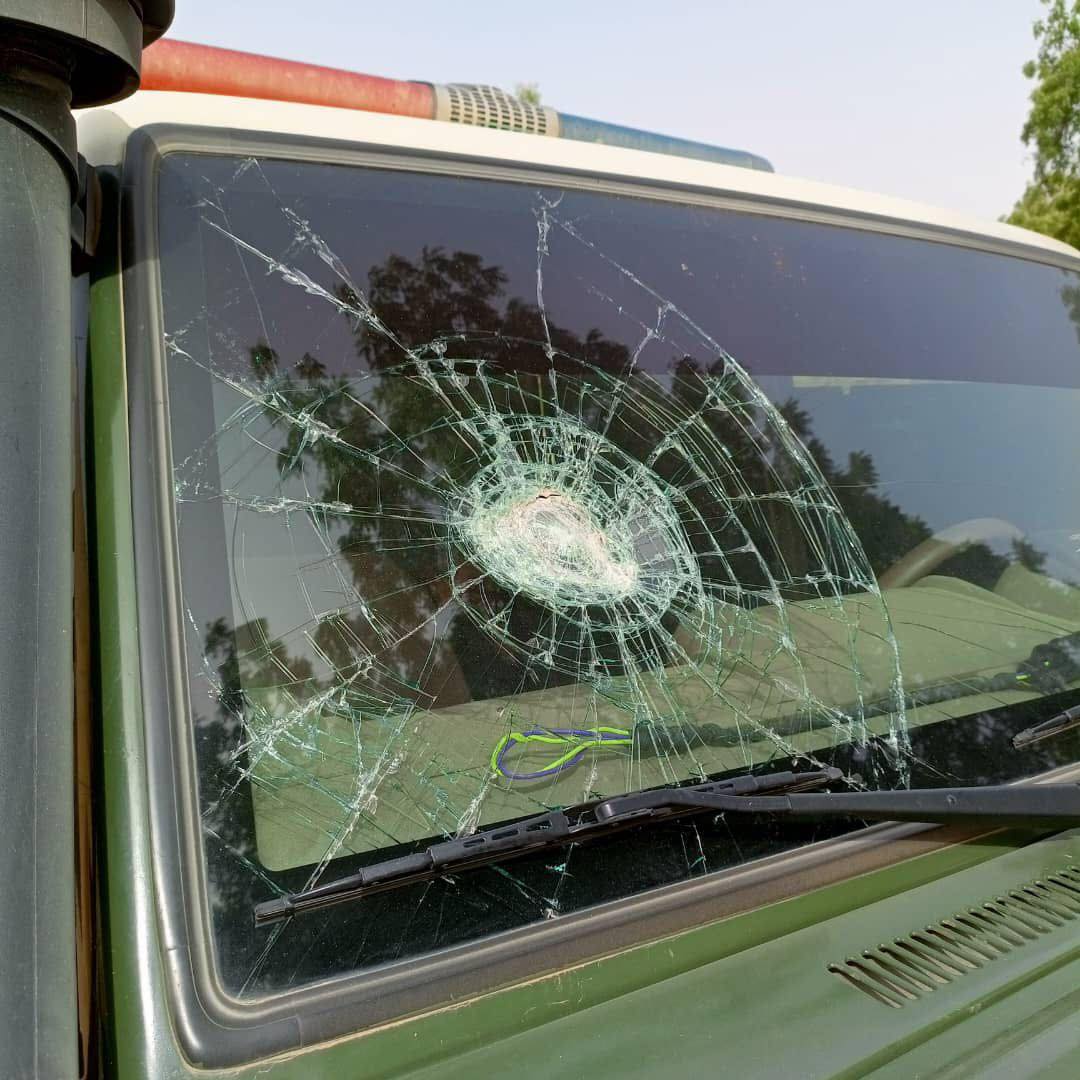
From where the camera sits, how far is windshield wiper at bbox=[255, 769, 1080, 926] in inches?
47.2

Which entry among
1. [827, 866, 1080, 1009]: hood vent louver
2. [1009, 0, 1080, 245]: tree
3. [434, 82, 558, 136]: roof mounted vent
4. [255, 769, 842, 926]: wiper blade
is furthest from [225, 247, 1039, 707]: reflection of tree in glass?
[1009, 0, 1080, 245]: tree

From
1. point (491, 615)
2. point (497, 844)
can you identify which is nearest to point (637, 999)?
point (497, 844)

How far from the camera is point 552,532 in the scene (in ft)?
5.78

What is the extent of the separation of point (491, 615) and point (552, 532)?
0.31 meters

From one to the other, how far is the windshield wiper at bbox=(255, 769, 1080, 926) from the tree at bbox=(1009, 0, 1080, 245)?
1349cm

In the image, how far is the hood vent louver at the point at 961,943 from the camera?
1.24 metres

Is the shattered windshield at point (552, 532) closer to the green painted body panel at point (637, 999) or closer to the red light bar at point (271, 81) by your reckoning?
the green painted body panel at point (637, 999)

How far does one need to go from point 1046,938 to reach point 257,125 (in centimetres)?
166

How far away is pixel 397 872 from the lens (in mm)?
1201

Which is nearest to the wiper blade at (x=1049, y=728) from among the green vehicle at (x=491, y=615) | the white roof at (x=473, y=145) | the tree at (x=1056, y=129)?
the green vehicle at (x=491, y=615)

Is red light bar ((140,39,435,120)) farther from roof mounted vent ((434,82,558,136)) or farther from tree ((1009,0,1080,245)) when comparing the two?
tree ((1009,0,1080,245))

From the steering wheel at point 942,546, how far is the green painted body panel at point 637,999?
24.5 inches

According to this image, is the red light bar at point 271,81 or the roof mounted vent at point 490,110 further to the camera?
the roof mounted vent at point 490,110

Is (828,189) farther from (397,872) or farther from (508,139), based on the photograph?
(397,872)
